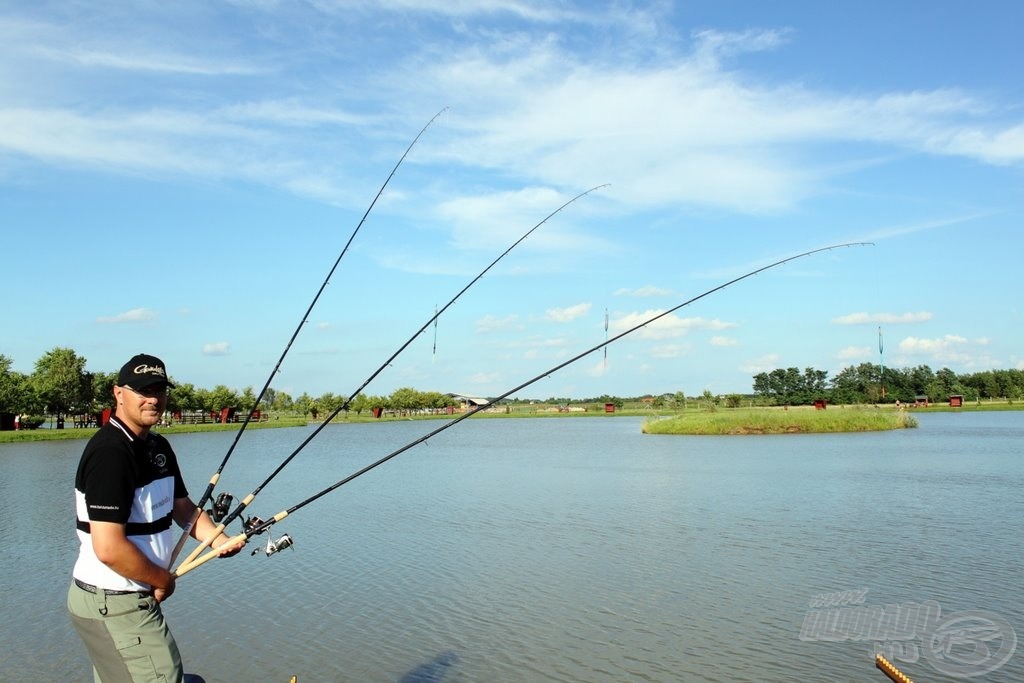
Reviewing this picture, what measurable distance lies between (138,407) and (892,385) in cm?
12801

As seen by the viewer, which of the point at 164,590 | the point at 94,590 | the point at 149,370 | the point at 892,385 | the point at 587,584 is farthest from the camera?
the point at 892,385

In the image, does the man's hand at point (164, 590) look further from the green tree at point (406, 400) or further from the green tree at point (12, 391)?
the green tree at point (406, 400)

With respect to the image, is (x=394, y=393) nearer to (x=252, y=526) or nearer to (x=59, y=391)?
(x=59, y=391)

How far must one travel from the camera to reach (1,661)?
28.6ft

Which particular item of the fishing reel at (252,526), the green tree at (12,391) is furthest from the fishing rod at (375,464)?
the green tree at (12,391)

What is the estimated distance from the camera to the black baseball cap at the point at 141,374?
4.16 meters

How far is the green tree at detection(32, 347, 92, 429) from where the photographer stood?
Result: 59719mm

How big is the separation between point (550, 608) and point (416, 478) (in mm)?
17847

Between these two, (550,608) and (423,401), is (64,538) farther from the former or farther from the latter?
(423,401)

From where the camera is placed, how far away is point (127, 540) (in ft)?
12.7

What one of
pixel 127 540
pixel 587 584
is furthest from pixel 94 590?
pixel 587 584

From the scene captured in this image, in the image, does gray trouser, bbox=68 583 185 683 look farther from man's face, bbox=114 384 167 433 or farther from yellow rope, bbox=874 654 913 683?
yellow rope, bbox=874 654 913 683

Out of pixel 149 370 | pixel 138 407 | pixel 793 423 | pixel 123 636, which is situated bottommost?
pixel 123 636

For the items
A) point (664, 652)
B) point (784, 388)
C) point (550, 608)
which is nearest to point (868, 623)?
point (664, 652)
